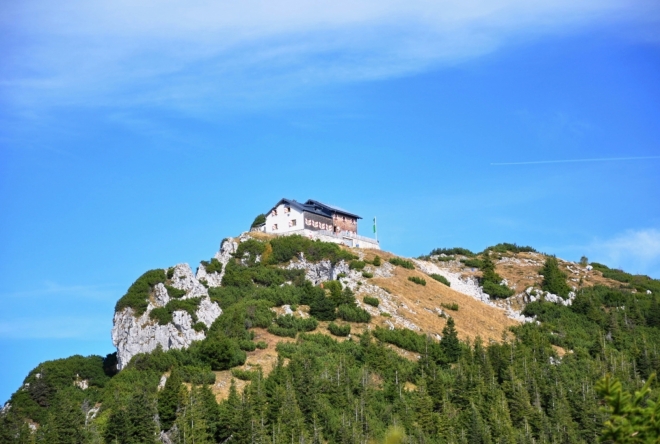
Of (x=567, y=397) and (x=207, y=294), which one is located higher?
(x=207, y=294)

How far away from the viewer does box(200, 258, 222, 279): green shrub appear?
102125 mm

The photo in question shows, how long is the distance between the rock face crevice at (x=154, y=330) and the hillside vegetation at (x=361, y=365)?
60.8 inches

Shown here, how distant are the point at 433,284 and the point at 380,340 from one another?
2535 centimetres

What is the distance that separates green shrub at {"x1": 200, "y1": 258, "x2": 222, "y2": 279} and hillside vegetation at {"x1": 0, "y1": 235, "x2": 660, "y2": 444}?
1.71 metres

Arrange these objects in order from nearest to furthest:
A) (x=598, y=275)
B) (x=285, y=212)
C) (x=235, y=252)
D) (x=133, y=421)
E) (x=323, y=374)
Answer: (x=133, y=421), (x=323, y=374), (x=235, y=252), (x=285, y=212), (x=598, y=275)

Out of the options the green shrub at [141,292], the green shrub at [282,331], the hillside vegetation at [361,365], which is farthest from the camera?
the green shrub at [141,292]

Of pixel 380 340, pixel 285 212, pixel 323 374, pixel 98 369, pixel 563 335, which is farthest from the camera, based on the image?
pixel 285 212

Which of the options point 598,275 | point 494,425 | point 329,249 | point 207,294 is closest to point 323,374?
point 494,425

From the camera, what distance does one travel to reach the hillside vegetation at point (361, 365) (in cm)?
6159

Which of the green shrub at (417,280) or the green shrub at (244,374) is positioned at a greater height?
the green shrub at (417,280)

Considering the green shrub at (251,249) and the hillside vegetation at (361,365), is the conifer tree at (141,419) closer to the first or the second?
the hillside vegetation at (361,365)

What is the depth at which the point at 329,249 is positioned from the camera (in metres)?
106

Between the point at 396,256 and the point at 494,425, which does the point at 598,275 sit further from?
the point at 494,425

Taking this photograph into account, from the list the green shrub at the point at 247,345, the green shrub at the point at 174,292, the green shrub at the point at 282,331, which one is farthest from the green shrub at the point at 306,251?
the green shrub at the point at 247,345
